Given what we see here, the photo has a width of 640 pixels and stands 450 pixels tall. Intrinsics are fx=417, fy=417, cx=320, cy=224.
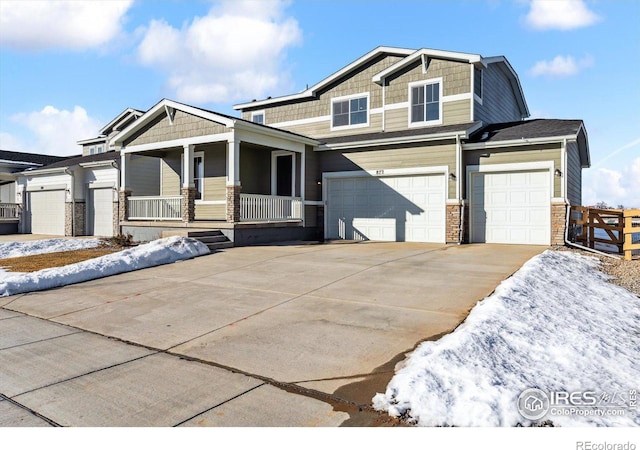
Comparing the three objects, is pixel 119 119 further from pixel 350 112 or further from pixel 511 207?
pixel 511 207

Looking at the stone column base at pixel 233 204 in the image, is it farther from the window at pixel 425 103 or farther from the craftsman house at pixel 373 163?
the window at pixel 425 103

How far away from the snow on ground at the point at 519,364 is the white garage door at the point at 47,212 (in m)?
21.8

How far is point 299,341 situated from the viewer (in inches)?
185

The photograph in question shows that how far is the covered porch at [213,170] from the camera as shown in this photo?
13.9 meters

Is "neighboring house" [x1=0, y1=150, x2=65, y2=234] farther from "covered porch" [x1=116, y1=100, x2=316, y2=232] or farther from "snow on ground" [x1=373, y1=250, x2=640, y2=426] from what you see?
"snow on ground" [x1=373, y1=250, x2=640, y2=426]

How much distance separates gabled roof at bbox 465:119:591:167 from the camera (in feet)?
42.4

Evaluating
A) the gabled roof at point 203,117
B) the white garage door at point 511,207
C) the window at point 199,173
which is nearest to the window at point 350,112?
the gabled roof at point 203,117

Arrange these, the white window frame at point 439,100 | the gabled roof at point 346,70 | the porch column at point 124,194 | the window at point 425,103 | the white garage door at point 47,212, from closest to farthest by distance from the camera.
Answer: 1. the white window frame at point 439,100
2. the window at point 425,103
3. the porch column at point 124,194
4. the gabled roof at point 346,70
5. the white garage door at point 47,212

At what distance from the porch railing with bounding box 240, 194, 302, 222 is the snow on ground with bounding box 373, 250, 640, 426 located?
9.72 meters

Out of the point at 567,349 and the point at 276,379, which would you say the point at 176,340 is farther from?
the point at 567,349

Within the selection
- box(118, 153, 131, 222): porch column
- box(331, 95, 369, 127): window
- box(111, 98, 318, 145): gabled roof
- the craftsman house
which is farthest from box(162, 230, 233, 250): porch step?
box(331, 95, 369, 127): window

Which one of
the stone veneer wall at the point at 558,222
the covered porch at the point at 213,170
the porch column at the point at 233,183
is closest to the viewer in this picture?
the stone veneer wall at the point at 558,222

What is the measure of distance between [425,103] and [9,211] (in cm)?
2282

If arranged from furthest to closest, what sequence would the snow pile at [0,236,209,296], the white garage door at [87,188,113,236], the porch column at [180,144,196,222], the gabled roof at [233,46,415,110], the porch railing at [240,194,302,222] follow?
the white garage door at [87,188,113,236]
the gabled roof at [233,46,415,110]
the porch column at [180,144,196,222]
the porch railing at [240,194,302,222]
the snow pile at [0,236,209,296]
